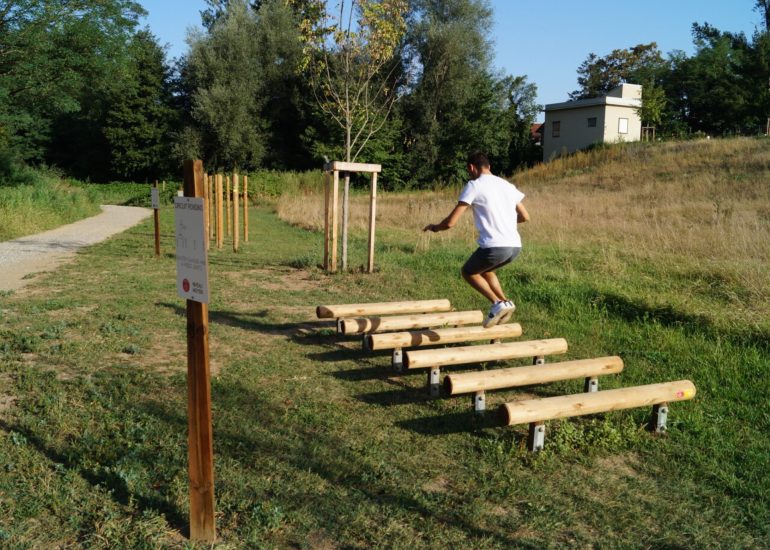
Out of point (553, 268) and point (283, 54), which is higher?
point (283, 54)

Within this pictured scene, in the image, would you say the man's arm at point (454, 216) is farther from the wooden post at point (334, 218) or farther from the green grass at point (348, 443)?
the wooden post at point (334, 218)

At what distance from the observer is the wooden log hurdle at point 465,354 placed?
5.31m

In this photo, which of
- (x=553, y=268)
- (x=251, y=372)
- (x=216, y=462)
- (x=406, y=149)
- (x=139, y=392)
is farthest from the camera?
(x=406, y=149)

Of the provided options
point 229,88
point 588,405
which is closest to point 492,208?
point 588,405

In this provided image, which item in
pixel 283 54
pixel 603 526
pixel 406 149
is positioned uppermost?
pixel 283 54

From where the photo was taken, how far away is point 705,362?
616 centimetres

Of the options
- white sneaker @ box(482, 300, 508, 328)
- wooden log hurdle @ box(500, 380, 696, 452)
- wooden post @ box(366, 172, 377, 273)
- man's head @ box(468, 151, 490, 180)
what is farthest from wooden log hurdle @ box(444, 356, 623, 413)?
wooden post @ box(366, 172, 377, 273)

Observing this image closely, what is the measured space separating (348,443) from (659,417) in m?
2.29

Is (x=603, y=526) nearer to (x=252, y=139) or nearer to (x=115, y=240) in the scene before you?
(x=115, y=240)

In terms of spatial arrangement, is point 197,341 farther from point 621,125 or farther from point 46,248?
point 621,125

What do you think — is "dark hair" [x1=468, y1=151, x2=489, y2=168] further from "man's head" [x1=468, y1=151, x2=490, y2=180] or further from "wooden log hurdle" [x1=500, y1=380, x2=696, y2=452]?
"wooden log hurdle" [x1=500, y1=380, x2=696, y2=452]

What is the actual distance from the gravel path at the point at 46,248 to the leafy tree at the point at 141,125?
26.8m

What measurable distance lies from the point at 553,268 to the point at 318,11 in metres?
6.41

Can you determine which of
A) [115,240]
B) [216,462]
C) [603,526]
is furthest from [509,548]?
[115,240]
